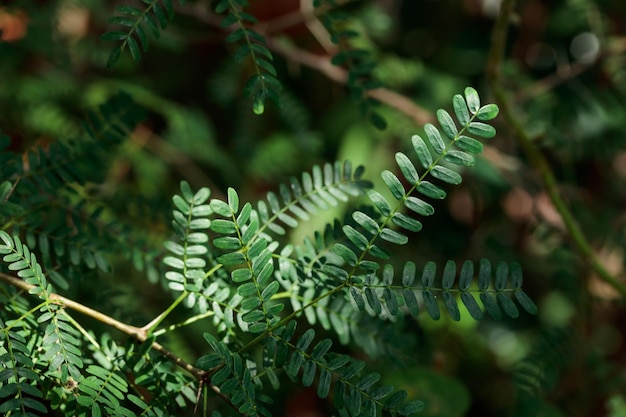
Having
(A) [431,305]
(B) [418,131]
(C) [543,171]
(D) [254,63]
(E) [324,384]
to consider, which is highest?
(B) [418,131]

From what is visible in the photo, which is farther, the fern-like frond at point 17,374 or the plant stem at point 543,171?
the plant stem at point 543,171

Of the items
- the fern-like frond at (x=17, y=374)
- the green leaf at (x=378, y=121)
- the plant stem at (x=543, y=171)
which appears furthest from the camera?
the plant stem at (x=543, y=171)

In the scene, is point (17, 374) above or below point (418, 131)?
below

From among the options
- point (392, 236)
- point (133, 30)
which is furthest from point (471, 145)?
point (133, 30)

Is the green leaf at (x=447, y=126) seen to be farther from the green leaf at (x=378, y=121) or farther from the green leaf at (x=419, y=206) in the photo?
the green leaf at (x=378, y=121)

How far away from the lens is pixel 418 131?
5.15 ft

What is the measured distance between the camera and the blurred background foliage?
4.51ft

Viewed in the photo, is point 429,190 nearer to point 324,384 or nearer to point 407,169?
point 407,169

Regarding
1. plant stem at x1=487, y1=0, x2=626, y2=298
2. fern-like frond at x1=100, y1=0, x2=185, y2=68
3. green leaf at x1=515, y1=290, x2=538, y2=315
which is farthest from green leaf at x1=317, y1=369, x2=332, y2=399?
plant stem at x1=487, y1=0, x2=626, y2=298

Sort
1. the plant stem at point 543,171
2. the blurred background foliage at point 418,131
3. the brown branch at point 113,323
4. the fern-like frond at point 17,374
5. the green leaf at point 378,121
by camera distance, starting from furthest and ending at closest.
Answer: the blurred background foliage at point 418,131 < the plant stem at point 543,171 < the green leaf at point 378,121 < the brown branch at point 113,323 < the fern-like frond at point 17,374

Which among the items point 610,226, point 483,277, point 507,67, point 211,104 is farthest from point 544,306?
point 483,277

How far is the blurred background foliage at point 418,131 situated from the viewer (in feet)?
4.51

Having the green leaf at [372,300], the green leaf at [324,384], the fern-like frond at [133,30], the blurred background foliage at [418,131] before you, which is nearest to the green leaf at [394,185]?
the green leaf at [372,300]

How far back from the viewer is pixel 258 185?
1963 mm
